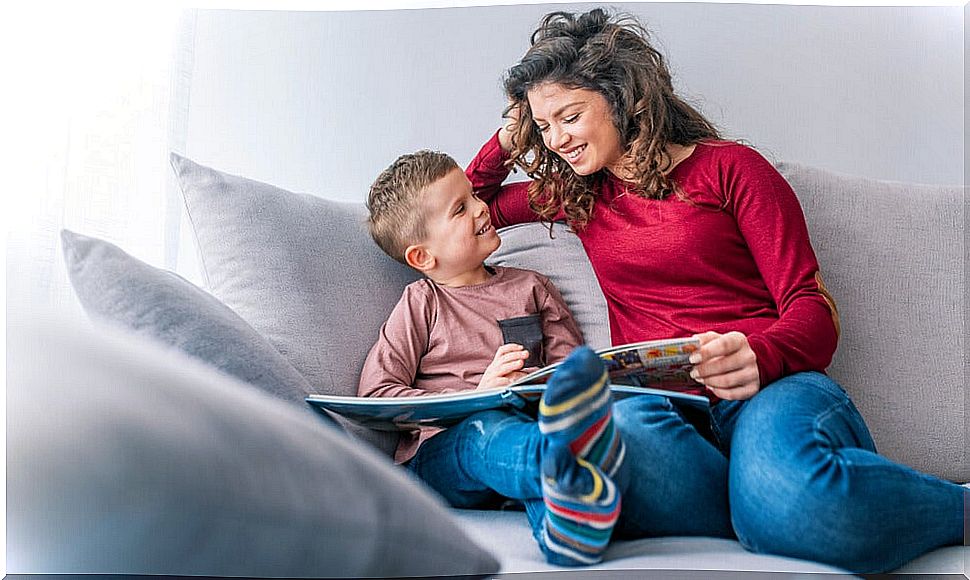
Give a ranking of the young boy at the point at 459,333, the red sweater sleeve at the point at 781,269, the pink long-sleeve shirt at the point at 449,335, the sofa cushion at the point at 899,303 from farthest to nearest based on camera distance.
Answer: the sofa cushion at the point at 899,303 < the pink long-sleeve shirt at the point at 449,335 < the red sweater sleeve at the point at 781,269 < the young boy at the point at 459,333

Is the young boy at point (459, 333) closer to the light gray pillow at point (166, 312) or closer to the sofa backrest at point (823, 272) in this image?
the sofa backrest at point (823, 272)

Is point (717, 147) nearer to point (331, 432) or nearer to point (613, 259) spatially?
point (613, 259)

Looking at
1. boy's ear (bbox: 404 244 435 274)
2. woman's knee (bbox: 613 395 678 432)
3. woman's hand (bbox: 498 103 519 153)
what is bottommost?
woman's knee (bbox: 613 395 678 432)

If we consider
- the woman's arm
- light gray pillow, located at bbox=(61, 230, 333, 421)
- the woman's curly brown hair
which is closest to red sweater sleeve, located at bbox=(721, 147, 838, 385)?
the woman's arm

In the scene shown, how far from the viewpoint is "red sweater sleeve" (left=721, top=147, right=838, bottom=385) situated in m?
1.20

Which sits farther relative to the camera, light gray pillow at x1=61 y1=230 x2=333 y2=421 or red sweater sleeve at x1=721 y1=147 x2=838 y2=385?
red sweater sleeve at x1=721 y1=147 x2=838 y2=385

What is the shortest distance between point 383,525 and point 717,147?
36.4 inches

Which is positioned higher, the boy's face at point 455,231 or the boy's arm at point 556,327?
the boy's face at point 455,231

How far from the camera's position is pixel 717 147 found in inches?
54.3

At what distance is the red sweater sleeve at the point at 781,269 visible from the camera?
3.94 ft

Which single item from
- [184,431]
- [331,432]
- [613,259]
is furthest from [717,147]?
[184,431]

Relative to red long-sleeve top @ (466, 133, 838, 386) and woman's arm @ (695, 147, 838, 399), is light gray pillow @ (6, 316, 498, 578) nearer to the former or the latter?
woman's arm @ (695, 147, 838, 399)

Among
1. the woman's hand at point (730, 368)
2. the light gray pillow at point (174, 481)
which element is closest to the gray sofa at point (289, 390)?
the light gray pillow at point (174, 481)

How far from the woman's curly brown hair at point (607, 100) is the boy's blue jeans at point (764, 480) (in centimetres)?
41
